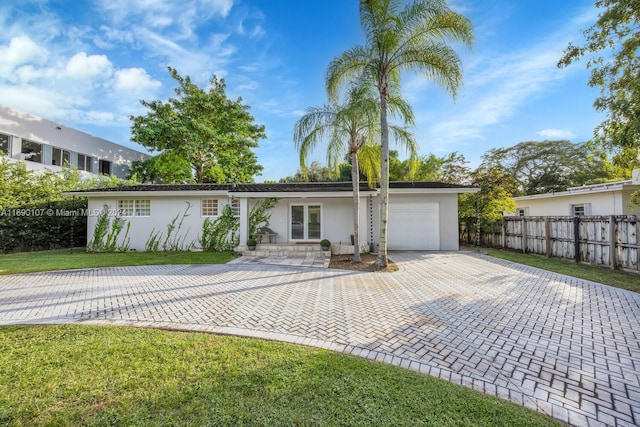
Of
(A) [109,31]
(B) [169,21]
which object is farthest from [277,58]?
(A) [109,31]

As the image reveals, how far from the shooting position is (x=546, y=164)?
31.7 metres

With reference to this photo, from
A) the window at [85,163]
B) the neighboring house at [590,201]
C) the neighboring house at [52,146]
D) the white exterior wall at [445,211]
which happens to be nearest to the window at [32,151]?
the neighboring house at [52,146]

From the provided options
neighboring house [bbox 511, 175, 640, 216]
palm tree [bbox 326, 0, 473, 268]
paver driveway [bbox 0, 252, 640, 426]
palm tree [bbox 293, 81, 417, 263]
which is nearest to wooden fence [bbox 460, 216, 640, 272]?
neighboring house [bbox 511, 175, 640, 216]

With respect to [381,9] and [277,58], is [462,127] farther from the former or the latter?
[277,58]

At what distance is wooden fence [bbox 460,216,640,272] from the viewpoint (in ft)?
27.9

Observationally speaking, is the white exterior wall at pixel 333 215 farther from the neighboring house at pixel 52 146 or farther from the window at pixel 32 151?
the window at pixel 32 151

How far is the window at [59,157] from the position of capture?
19.7 metres

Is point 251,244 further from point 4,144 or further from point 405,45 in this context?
point 4,144

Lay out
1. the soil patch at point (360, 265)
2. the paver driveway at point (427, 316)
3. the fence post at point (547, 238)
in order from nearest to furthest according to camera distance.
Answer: the paver driveway at point (427, 316) < the soil patch at point (360, 265) < the fence post at point (547, 238)

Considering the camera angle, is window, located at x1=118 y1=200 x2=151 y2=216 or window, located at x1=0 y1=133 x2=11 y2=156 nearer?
window, located at x1=118 y1=200 x2=151 y2=216

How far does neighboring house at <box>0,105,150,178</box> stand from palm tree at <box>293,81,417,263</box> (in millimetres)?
20190

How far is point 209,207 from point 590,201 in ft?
69.7

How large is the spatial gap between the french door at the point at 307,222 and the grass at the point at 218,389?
427 inches

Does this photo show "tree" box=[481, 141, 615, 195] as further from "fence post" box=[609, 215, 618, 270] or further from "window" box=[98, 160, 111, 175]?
"window" box=[98, 160, 111, 175]
